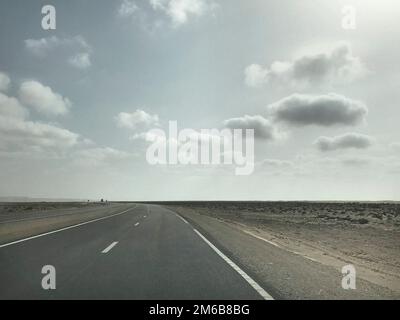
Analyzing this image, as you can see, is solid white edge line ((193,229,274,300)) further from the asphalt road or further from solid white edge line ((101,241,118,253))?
solid white edge line ((101,241,118,253))

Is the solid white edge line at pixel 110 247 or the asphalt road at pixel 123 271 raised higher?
the asphalt road at pixel 123 271

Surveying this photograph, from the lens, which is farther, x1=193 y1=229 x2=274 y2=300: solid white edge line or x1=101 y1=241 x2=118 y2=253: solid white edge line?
x1=101 y1=241 x2=118 y2=253: solid white edge line

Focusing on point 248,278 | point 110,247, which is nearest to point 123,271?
point 248,278

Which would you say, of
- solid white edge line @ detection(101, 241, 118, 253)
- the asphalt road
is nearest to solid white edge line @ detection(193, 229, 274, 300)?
the asphalt road

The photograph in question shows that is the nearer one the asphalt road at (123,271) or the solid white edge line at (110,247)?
the asphalt road at (123,271)

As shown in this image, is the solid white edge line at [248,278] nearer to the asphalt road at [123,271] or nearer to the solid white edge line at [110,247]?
the asphalt road at [123,271]

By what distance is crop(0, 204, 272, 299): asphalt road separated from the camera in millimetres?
7609

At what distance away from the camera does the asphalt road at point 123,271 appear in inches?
300

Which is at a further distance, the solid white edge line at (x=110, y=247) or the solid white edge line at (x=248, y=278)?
the solid white edge line at (x=110, y=247)

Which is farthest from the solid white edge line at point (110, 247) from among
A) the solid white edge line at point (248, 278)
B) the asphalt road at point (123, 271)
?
the solid white edge line at point (248, 278)

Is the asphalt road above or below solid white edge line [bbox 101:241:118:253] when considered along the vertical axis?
above

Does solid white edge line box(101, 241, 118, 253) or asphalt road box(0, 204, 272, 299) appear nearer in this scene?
asphalt road box(0, 204, 272, 299)
